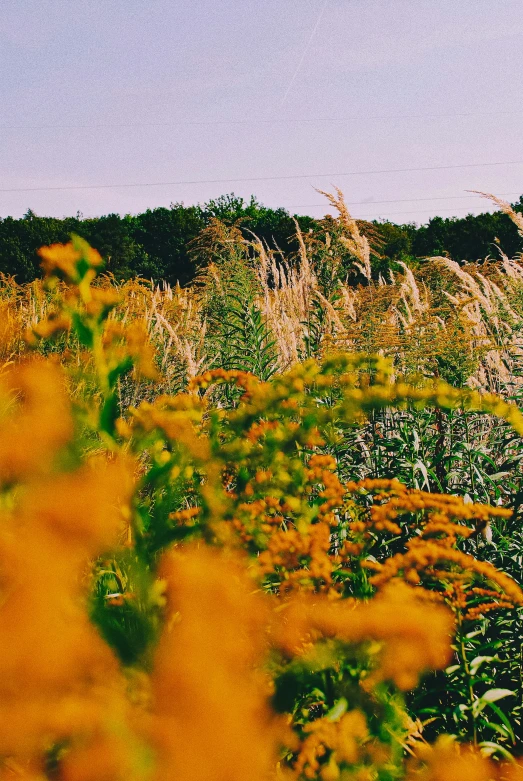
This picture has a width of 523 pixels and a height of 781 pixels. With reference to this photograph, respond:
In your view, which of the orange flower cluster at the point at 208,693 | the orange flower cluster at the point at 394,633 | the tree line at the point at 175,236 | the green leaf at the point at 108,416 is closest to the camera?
the orange flower cluster at the point at 208,693

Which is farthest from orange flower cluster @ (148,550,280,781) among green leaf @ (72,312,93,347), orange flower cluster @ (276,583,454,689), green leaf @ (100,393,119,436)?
green leaf @ (72,312,93,347)

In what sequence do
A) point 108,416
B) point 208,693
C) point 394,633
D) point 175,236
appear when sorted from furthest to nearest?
point 175,236, point 108,416, point 394,633, point 208,693

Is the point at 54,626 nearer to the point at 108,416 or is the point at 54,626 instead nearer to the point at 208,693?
the point at 208,693

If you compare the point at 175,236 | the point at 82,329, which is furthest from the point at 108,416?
the point at 175,236

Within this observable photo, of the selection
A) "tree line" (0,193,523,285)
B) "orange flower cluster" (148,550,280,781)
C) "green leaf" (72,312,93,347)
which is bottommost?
"orange flower cluster" (148,550,280,781)

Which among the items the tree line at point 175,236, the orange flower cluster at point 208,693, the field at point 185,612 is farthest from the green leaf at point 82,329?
the tree line at point 175,236

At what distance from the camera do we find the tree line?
1645 cm

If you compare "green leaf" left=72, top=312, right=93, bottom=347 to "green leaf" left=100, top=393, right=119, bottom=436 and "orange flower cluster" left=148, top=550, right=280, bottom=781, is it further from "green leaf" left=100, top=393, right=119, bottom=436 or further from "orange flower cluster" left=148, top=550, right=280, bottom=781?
"orange flower cluster" left=148, top=550, right=280, bottom=781

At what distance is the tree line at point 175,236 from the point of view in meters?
16.5

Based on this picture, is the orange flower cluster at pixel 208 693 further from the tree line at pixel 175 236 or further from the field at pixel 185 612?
the tree line at pixel 175 236

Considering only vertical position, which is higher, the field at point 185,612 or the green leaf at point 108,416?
the green leaf at point 108,416

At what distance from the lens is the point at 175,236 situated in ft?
74.0

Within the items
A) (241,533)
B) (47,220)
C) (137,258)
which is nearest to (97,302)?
(241,533)

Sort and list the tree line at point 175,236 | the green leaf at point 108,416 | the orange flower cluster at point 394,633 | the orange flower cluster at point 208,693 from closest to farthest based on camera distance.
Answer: the orange flower cluster at point 208,693 < the orange flower cluster at point 394,633 < the green leaf at point 108,416 < the tree line at point 175,236
